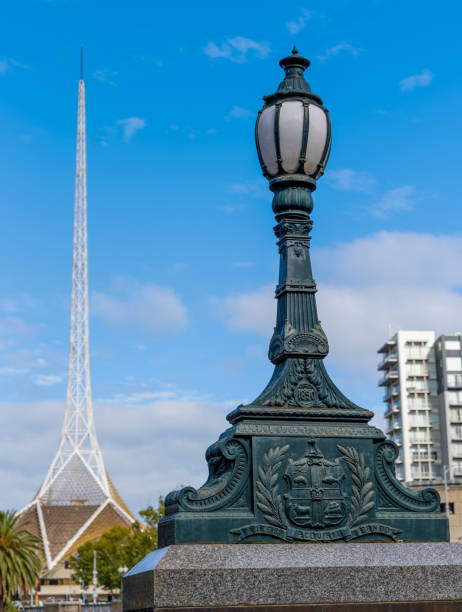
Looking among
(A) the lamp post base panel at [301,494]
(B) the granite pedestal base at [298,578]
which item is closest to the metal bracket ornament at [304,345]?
(A) the lamp post base panel at [301,494]

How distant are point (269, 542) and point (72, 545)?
4073 inches

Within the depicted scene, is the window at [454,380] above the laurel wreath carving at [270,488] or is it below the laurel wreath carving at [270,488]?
above

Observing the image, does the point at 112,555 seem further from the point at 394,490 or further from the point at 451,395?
the point at 394,490

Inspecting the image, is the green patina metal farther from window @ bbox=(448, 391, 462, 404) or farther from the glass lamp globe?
window @ bbox=(448, 391, 462, 404)

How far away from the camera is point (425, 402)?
287ft

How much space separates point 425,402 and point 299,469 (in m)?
82.4

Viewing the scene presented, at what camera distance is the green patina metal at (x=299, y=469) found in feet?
Answer: 23.4

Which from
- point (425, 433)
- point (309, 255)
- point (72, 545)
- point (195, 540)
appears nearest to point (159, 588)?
point (195, 540)

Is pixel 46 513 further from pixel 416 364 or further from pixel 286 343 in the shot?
pixel 286 343

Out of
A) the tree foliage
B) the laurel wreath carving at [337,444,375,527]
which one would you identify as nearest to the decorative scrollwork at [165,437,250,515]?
the laurel wreath carving at [337,444,375,527]

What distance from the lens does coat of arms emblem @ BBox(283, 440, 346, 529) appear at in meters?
7.21

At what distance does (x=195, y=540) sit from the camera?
6977 millimetres

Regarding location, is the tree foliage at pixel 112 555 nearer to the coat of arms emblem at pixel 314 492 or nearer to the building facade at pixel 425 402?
the building facade at pixel 425 402

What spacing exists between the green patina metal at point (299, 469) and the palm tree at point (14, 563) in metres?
36.6
